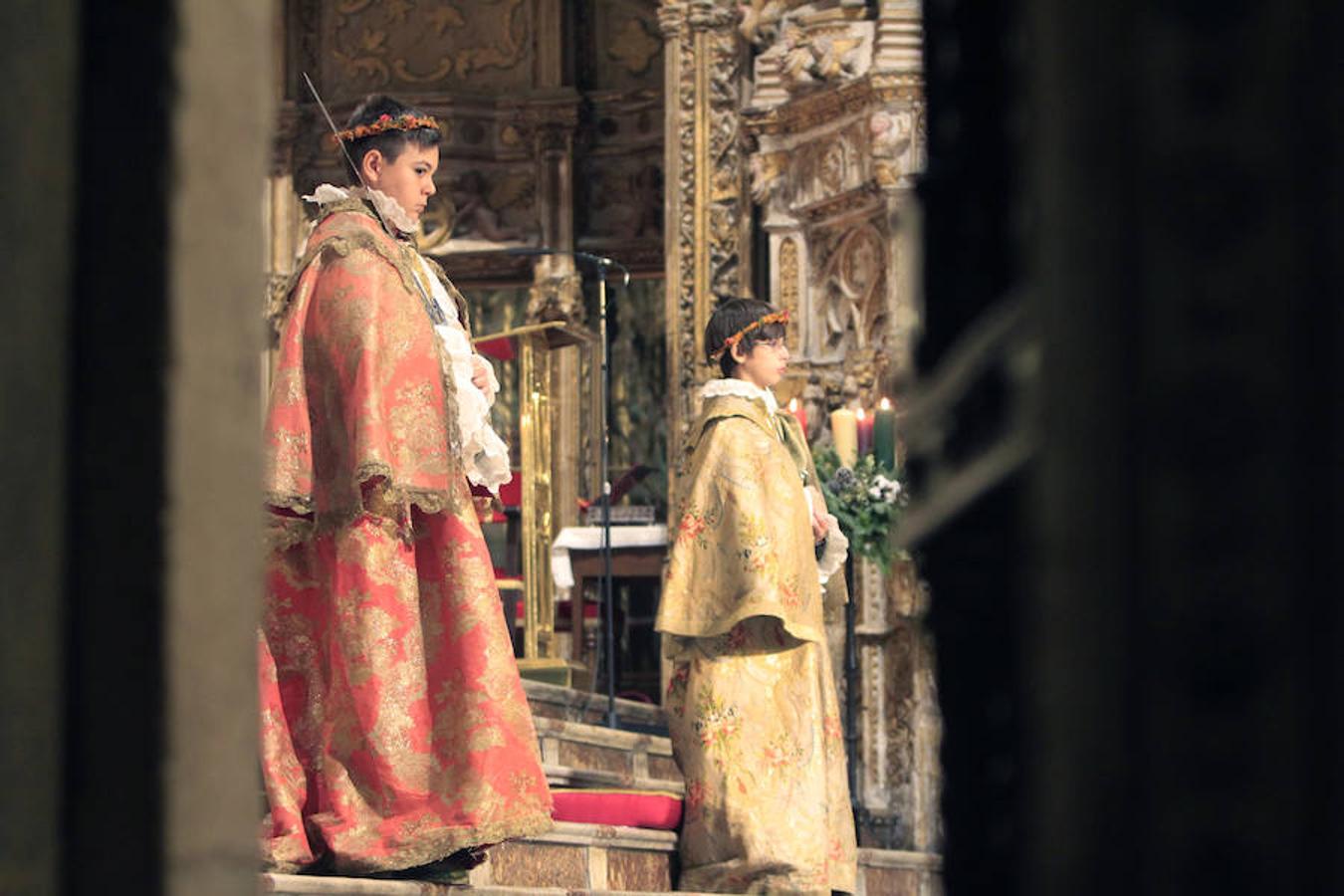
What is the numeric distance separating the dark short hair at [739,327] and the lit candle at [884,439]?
5.62 ft

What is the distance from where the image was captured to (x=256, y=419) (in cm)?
138

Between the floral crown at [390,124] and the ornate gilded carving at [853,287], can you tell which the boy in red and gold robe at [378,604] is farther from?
the ornate gilded carving at [853,287]

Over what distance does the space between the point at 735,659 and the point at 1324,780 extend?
18.7ft

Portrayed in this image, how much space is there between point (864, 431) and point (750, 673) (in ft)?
7.72

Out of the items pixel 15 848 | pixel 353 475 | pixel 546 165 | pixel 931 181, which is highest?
pixel 546 165

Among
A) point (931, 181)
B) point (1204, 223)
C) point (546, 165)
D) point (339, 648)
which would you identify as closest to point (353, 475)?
point (339, 648)

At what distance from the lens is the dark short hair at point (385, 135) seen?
584 centimetres

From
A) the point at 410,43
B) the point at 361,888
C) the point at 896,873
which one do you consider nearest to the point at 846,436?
the point at 896,873

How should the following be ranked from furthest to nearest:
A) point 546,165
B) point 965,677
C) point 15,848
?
1. point 546,165
2. point 965,677
3. point 15,848

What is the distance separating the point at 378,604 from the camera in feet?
17.6

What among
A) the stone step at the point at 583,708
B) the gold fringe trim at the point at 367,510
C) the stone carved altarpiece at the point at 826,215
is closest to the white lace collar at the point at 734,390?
the stone carved altarpiece at the point at 826,215

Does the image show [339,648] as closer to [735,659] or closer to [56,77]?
[735,659]

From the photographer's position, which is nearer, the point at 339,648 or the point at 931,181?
the point at 931,181

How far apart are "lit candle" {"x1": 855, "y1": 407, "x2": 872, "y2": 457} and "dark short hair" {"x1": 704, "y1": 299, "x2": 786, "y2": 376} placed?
1.83 metres
